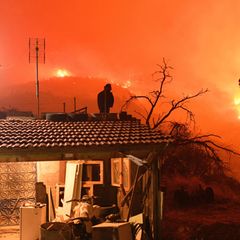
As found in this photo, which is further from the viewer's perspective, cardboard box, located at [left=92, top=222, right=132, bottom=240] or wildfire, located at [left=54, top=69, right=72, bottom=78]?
wildfire, located at [left=54, top=69, right=72, bottom=78]

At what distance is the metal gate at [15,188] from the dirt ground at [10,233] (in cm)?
42

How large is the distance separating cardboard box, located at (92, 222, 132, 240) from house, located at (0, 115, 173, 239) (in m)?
0.86

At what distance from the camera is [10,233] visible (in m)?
13.0

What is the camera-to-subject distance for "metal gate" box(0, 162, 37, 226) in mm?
14117

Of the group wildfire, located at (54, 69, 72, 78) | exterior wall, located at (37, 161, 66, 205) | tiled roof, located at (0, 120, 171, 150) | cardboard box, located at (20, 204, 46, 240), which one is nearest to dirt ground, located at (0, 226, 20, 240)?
cardboard box, located at (20, 204, 46, 240)

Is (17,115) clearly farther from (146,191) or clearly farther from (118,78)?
(118,78)

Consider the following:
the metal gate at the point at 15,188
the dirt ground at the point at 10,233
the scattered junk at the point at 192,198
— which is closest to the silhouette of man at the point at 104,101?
the metal gate at the point at 15,188

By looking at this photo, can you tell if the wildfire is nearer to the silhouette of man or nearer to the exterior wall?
the silhouette of man

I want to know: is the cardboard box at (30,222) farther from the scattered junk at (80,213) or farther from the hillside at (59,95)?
the hillside at (59,95)

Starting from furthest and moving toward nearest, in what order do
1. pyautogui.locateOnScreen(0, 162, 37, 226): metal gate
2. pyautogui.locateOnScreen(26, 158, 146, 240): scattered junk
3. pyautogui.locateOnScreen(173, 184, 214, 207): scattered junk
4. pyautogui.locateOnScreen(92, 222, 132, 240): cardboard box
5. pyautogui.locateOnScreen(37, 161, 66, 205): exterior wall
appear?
1. pyautogui.locateOnScreen(173, 184, 214, 207): scattered junk
2. pyautogui.locateOnScreen(37, 161, 66, 205): exterior wall
3. pyautogui.locateOnScreen(0, 162, 37, 226): metal gate
4. pyautogui.locateOnScreen(26, 158, 146, 240): scattered junk
5. pyautogui.locateOnScreen(92, 222, 132, 240): cardboard box

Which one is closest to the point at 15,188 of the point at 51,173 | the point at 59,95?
the point at 51,173

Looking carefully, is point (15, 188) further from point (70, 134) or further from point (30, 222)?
point (70, 134)

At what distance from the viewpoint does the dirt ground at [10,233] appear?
41.0ft

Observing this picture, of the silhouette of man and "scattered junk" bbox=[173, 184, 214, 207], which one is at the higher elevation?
the silhouette of man
